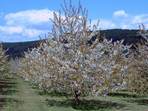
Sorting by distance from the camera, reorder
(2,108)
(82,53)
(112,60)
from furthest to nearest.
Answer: (112,60) → (82,53) → (2,108)

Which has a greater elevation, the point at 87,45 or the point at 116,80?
the point at 87,45

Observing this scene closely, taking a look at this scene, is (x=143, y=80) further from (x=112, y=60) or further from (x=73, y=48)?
(x=73, y=48)

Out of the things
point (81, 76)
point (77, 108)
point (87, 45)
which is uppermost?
point (87, 45)

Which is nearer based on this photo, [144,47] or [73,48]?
[73,48]

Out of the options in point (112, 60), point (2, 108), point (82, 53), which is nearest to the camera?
point (2, 108)

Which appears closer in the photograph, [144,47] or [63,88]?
[63,88]

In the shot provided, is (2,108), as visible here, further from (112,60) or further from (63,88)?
(112,60)

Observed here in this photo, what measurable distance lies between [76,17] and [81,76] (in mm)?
4328

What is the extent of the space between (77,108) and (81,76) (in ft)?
7.77

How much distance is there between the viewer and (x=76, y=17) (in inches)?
1289

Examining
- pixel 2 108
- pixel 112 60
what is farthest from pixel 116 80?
pixel 2 108

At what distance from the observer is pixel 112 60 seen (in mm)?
33969

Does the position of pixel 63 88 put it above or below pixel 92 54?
below

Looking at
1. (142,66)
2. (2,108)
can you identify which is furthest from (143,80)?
(2,108)
